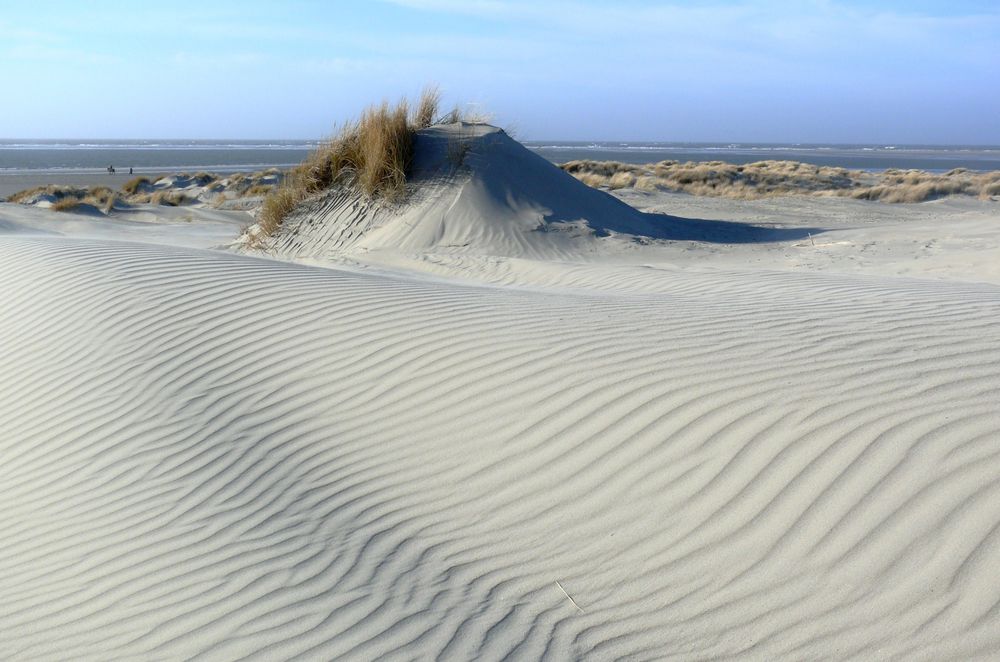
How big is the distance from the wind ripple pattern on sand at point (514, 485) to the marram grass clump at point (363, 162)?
7.71 metres

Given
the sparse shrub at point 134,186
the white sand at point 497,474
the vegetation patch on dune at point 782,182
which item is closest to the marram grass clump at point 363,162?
the white sand at point 497,474

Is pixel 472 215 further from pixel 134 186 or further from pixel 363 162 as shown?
pixel 134 186

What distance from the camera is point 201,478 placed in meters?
4.25

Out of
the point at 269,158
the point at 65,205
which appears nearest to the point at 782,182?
the point at 65,205

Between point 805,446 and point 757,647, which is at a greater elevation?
point 805,446

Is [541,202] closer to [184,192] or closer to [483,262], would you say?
[483,262]

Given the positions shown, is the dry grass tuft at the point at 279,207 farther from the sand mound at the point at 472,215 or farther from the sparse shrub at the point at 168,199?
the sparse shrub at the point at 168,199

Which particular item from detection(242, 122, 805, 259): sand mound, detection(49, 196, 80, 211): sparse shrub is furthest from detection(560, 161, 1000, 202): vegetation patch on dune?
detection(49, 196, 80, 211): sparse shrub

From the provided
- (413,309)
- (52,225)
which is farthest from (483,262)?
(52,225)

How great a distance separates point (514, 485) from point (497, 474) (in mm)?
119

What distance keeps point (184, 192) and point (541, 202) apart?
18815 mm

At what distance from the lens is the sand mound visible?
12523 mm

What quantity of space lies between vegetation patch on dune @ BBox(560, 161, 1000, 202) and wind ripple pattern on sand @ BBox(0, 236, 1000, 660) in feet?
69.3

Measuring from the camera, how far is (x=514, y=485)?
3773 mm
